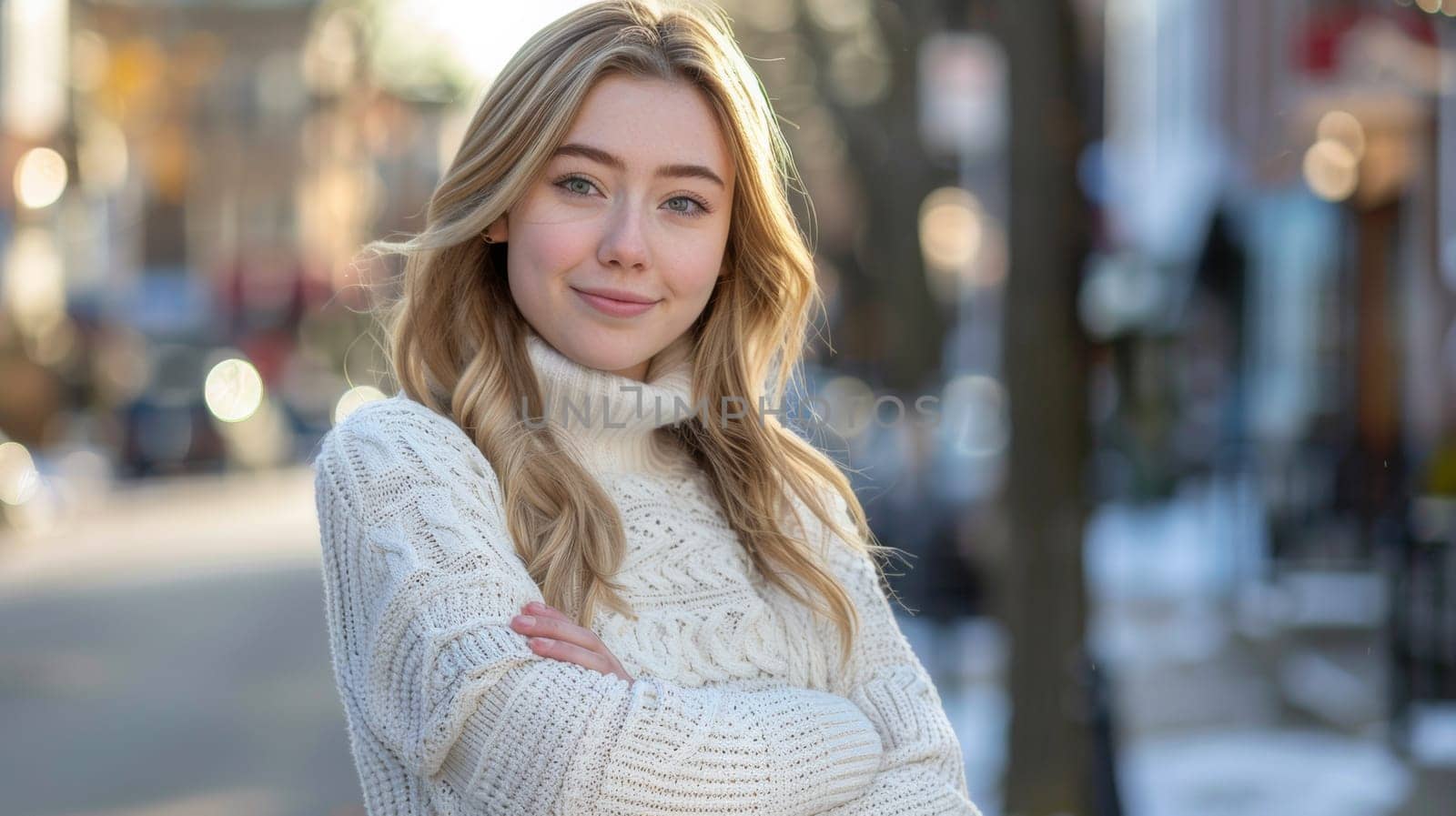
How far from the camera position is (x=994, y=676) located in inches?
381

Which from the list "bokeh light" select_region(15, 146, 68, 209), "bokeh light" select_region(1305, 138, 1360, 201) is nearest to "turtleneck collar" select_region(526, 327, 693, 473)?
"bokeh light" select_region(1305, 138, 1360, 201)

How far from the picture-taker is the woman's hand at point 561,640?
211 centimetres

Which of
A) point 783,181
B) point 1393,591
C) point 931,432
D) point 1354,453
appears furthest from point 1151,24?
point 783,181

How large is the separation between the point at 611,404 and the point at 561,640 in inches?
17.2

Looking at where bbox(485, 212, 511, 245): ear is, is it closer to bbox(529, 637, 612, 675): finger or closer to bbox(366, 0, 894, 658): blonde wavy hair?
bbox(366, 0, 894, 658): blonde wavy hair

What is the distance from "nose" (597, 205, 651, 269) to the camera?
231 cm

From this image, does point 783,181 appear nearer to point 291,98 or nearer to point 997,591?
point 997,591

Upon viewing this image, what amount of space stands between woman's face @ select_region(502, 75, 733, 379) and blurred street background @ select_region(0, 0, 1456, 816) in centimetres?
69

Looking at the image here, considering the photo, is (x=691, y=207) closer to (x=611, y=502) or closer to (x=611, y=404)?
(x=611, y=404)

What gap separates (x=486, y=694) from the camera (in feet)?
6.73

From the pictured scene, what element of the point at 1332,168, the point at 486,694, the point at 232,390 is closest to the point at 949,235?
the point at 1332,168

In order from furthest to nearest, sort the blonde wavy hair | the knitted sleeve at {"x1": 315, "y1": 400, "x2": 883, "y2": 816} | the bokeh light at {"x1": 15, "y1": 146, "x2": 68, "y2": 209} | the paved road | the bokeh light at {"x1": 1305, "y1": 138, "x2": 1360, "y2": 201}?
1. the bokeh light at {"x1": 15, "y1": 146, "x2": 68, "y2": 209}
2. the bokeh light at {"x1": 1305, "y1": 138, "x2": 1360, "y2": 201}
3. the paved road
4. the blonde wavy hair
5. the knitted sleeve at {"x1": 315, "y1": 400, "x2": 883, "y2": 816}

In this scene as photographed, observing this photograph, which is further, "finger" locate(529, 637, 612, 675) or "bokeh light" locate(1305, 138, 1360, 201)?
"bokeh light" locate(1305, 138, 1360, 201)

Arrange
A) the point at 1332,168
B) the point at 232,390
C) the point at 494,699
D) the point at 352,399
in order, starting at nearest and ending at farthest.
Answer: the point at 494,699 < the point at 1332,168 < the point at 352,399 < the point at 232,390
